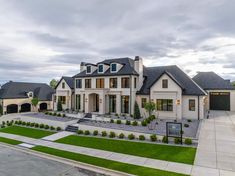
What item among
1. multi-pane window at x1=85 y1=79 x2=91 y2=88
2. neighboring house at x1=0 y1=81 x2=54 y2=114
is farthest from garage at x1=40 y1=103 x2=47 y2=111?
multi-pane window at x1=85 y1=79 x2=91 y2=88

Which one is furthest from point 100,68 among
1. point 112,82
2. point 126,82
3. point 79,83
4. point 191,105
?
point 191,105

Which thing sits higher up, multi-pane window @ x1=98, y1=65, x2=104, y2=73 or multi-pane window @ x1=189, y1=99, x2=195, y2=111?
multi-pane window @ x1=98, y1=65, x2=104, y2=73

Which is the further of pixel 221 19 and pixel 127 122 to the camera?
pixel 127 122

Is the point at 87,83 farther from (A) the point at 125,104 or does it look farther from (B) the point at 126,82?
(A) the point at 125,104

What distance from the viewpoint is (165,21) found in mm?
16547

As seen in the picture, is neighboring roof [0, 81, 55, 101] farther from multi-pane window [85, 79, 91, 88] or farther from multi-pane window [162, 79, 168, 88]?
multi-pane window [162, 79, 168, 88]

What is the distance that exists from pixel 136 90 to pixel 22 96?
90.4 feet

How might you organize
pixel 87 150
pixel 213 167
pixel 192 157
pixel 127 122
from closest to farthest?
pixel 213 167 < pixel 192 157 < pixel 87 150 < pixel 127 122

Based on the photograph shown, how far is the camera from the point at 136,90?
2770cm

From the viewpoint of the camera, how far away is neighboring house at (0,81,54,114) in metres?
36.6

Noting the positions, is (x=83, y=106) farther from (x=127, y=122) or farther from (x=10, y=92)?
(x=10, y=92)

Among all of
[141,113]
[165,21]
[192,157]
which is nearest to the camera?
[192,157]

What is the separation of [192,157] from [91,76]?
70.9ft

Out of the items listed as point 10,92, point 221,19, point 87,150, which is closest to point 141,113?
point 87,150
